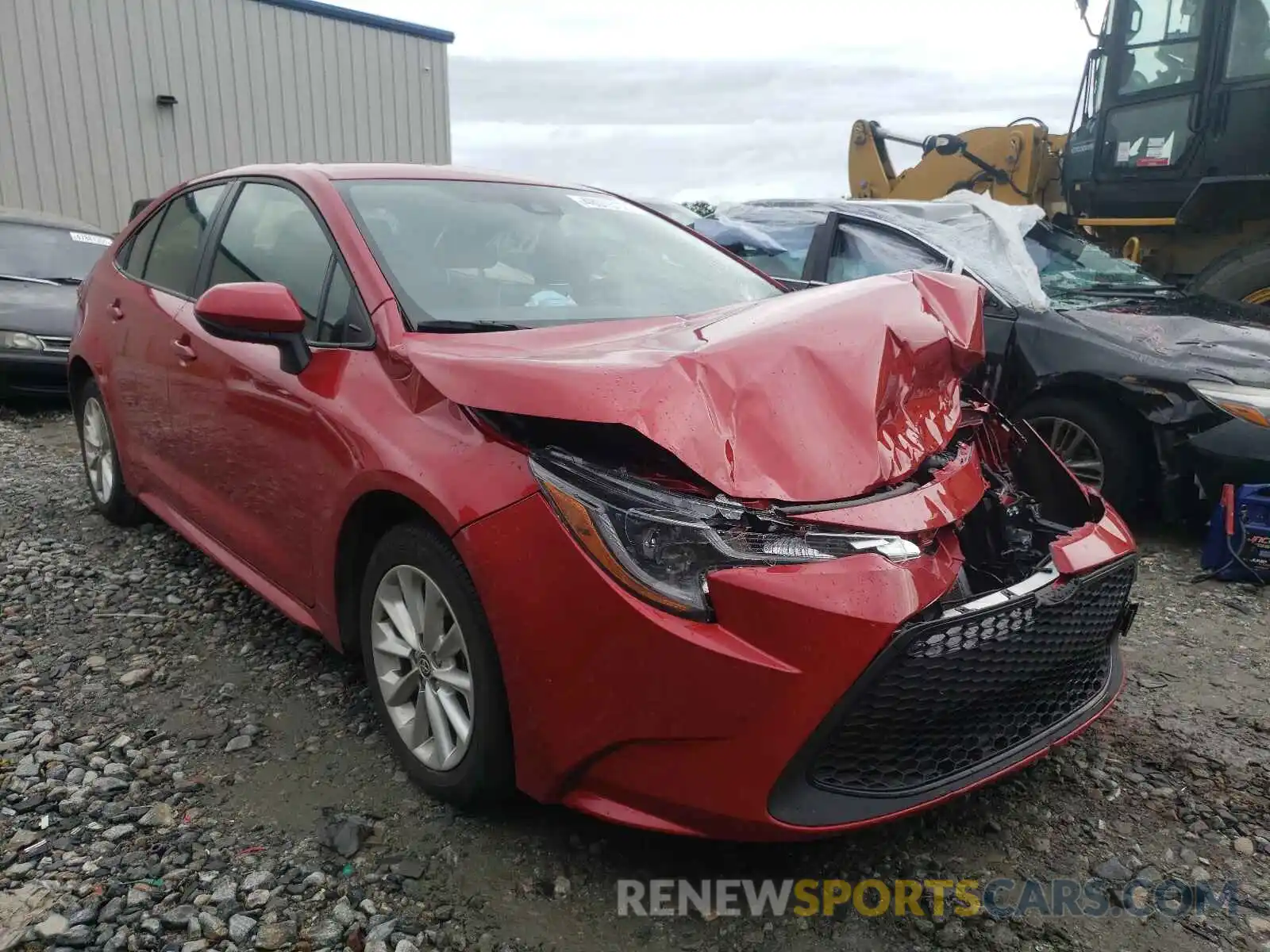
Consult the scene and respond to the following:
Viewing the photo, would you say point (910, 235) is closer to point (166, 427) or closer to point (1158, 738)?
point (1158, 738)

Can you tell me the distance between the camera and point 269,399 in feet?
8.76

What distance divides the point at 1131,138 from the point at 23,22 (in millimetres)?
11926

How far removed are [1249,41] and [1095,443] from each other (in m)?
3.94

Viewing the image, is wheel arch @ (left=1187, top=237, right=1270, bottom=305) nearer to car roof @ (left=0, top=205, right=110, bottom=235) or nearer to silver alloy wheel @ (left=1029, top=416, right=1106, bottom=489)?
silver alloy wheel @ (left=1029, top=416, right=1106, bottom=489)

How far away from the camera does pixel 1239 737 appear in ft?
8.86

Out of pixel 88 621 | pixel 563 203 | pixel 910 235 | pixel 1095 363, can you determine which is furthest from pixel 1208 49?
pixel 88 621

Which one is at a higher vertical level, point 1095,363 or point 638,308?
point 638,308

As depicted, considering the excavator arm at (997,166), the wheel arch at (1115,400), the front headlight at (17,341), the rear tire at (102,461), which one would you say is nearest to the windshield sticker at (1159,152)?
the excavator arm at (997,166)

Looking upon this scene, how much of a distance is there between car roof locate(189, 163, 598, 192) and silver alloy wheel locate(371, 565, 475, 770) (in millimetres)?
1346

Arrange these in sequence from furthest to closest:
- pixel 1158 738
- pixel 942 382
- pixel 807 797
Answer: pixel 1158 738 → pixel 942 382 → pixel 807 797

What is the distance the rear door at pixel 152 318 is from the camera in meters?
3.41

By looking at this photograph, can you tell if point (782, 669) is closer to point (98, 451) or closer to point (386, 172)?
point (386, 172)

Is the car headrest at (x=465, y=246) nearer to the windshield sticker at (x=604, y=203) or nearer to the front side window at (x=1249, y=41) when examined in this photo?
the windshield sticker at (x=604, y=203)

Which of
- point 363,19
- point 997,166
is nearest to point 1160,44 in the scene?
point 997,166
